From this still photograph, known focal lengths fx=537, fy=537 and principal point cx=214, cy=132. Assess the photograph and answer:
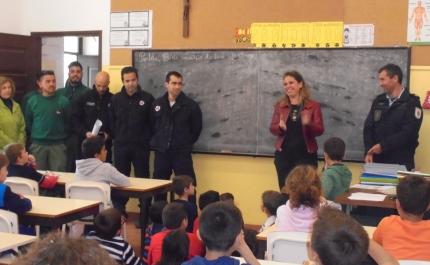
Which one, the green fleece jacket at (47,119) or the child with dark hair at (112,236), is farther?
the green fleece jacket at (47,119)

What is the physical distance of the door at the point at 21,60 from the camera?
21.5 ft

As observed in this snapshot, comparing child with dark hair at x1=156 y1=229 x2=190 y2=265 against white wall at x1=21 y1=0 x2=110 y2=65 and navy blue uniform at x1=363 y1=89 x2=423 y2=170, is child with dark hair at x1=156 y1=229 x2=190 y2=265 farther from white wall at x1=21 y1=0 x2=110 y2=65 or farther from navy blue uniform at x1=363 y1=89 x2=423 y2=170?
white wall at x1=21 y1=0 x2=110 y2=65

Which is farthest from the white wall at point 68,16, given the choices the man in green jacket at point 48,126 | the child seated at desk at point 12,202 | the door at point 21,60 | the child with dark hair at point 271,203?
the child with dark hair at point 271,203

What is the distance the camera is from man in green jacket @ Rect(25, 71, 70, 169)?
6121 mm

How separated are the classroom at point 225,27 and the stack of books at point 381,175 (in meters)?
1.17

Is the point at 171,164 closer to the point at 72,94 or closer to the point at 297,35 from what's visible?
the point at 72,94

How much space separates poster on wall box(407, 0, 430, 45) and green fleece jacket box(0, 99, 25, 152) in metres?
4.32

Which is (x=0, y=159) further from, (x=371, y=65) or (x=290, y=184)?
→ (x=371, y=65)

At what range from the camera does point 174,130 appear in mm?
5680

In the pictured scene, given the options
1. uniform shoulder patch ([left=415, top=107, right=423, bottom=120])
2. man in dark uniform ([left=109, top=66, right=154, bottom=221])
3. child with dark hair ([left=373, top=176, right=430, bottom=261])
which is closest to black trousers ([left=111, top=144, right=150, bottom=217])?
man in dark uniform ([left=109, top=66, right=154, bottom=221])

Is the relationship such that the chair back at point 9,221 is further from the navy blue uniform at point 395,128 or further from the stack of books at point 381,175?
the navy blue uniform at point 395,128

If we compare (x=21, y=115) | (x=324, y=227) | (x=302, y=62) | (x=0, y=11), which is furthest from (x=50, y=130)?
(x=324, y=227)

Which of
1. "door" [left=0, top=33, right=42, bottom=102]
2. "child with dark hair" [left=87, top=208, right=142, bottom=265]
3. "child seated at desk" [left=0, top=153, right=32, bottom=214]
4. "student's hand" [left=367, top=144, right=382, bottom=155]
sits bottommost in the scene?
"child with dark hair" [left=87, top=208, right=142, bottom=265]

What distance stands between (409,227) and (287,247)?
2.01ft
